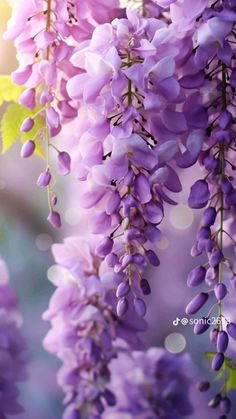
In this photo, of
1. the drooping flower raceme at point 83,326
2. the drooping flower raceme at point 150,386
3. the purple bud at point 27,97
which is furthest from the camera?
the drooping flower raceme at point 150,386

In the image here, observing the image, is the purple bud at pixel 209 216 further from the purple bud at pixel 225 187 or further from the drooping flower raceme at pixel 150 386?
the drooping flower raceme at pixel 150 386

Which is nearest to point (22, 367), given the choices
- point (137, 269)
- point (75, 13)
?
point (137, 269)

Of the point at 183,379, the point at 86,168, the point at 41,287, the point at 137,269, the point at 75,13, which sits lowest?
the point at 183,379

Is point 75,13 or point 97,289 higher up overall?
point 75,13

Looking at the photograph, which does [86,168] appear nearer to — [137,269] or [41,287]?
[137,269]

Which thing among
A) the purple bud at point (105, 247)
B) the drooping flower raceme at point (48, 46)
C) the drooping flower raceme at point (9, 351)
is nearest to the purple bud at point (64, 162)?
the drooping flower raceme at point (48, 46)

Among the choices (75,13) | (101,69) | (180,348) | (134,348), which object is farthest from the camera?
(180,348)

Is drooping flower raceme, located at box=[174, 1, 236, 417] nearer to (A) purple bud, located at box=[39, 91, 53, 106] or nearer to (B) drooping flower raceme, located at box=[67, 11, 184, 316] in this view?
(B) drooping flower raceme, located at box=[67, 11, 184, 316]
